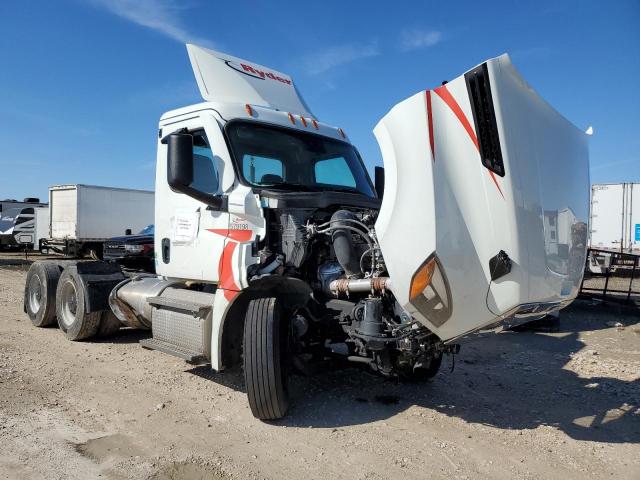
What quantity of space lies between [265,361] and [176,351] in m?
1.13

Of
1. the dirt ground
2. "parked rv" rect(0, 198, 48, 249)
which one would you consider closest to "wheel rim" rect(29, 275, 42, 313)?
the dirt ground

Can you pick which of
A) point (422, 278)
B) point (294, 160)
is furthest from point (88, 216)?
point (422, 278)

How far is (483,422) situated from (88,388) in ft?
12.5

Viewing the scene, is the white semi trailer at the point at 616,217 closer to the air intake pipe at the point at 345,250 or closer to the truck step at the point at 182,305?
the air intake pipe at the point at 345,250

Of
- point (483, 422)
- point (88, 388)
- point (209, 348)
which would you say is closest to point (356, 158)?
point (209, 348)

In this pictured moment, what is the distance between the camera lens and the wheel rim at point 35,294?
7.97 m

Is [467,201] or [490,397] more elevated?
[467,201]

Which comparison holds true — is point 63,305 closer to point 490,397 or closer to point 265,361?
point 265,361

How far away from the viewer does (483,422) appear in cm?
448

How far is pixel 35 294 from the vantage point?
813cm

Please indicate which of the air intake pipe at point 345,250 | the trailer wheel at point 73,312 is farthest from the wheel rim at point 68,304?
the air intake pipe at point 345,250

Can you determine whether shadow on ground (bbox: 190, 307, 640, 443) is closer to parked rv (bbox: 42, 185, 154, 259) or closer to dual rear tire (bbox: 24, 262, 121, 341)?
dual rear tire (bbox: 24, 262, 121, 341)

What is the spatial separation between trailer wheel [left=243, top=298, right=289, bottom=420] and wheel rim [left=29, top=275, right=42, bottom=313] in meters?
5.24

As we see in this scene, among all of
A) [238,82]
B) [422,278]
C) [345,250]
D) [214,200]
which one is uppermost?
[238,82]
